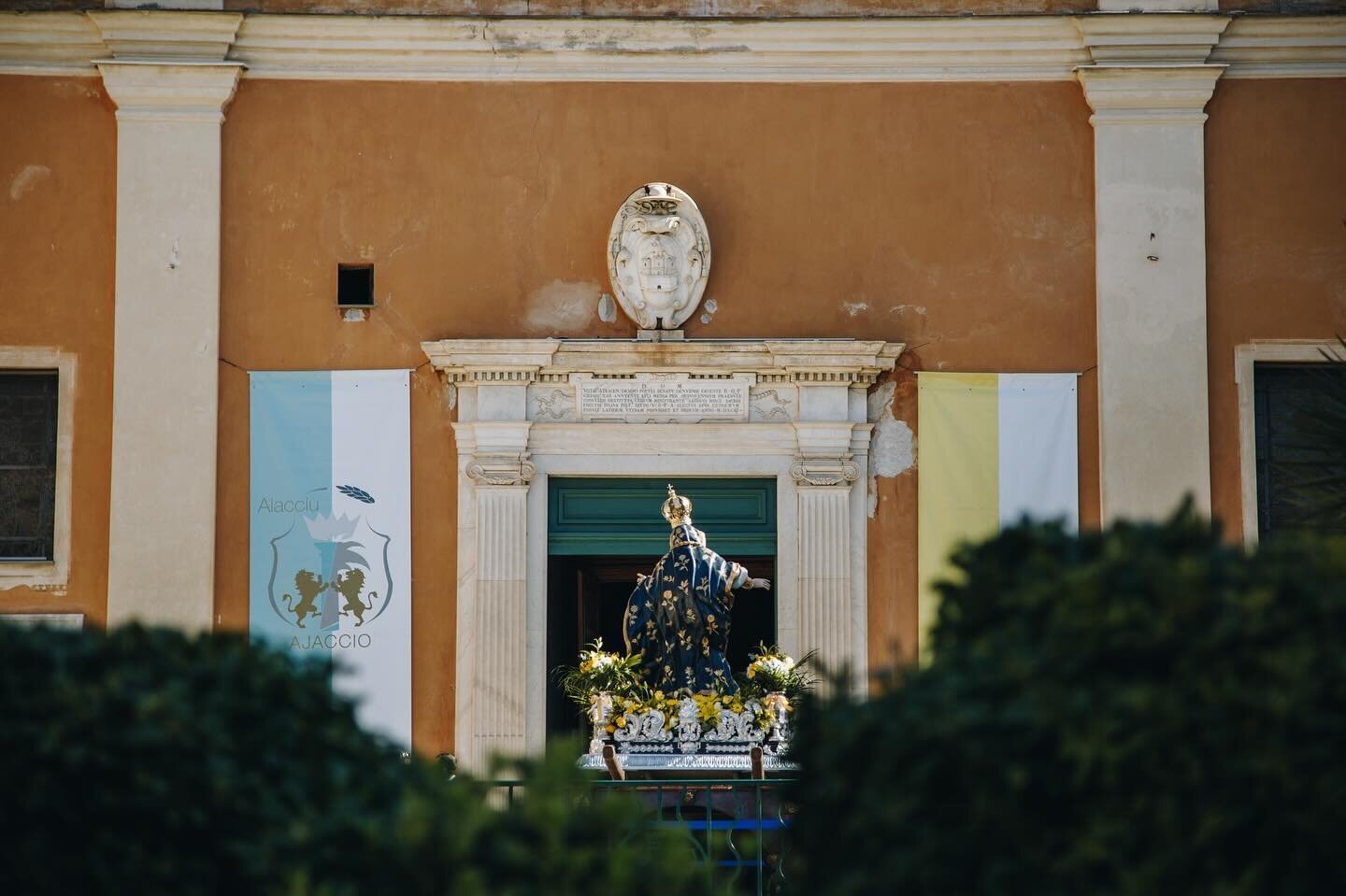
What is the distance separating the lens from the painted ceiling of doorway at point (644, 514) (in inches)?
508

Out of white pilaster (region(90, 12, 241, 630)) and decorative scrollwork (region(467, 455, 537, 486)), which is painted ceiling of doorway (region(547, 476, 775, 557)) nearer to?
decorative scrollwork (region(467, 455, 537, 486))

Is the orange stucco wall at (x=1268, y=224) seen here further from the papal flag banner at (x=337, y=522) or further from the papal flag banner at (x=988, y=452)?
the papal flag banner at (x=337, y=522)

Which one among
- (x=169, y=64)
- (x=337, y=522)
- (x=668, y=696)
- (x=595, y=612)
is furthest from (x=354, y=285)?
(x=668, y=696)

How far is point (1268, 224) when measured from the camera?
→ 13.0 metres

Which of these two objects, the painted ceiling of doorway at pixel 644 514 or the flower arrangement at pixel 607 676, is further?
the painted ceiling of doorway at pixel 644 514

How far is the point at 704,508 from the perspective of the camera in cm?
1295

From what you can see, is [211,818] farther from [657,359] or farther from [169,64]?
[169,64]

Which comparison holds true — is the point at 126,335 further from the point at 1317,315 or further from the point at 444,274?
the point at 1317,315

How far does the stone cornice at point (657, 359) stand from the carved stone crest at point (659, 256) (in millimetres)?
233

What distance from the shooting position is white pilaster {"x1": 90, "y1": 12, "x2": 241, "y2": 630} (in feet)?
41.9

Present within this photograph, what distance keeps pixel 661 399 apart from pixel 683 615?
7.10 feet

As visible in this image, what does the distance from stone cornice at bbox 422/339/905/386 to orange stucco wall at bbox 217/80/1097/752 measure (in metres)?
0.22

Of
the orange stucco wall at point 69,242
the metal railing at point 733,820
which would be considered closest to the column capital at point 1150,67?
the metal railing at point 733,820

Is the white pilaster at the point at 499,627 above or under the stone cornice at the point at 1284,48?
under
